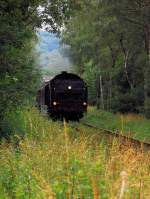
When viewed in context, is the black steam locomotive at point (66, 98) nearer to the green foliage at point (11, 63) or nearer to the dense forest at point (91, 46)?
the dense forest at point (91, 46)

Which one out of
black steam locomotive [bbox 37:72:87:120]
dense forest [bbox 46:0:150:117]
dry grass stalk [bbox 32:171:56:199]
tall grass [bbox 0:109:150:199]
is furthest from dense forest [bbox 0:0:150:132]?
dry grass stalk [bbox 32:171:56:199]

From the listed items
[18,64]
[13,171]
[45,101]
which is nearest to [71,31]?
[45,101]

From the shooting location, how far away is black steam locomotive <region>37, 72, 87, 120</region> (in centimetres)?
4216

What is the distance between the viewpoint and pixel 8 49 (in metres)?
18.3

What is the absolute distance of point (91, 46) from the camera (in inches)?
2392

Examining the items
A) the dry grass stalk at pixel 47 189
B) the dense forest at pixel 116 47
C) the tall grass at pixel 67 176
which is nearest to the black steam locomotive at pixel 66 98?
the dense forest at pixel 116 47

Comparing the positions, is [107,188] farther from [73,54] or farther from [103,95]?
[73,54]

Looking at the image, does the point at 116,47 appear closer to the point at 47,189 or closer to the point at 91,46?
the point at 91,46

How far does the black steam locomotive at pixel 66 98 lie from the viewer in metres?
42.2

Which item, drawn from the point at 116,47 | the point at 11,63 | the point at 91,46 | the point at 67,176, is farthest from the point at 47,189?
the point at 91,46

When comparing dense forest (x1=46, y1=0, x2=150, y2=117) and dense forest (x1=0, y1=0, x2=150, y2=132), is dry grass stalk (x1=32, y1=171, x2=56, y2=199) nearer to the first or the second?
dense forest (x1=0, y1=0, x2=150, y2=132)

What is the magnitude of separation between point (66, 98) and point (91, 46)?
18.9 meters

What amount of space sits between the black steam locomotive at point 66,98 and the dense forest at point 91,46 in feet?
12.2

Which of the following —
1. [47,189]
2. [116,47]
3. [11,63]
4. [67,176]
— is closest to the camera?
[47,189]
